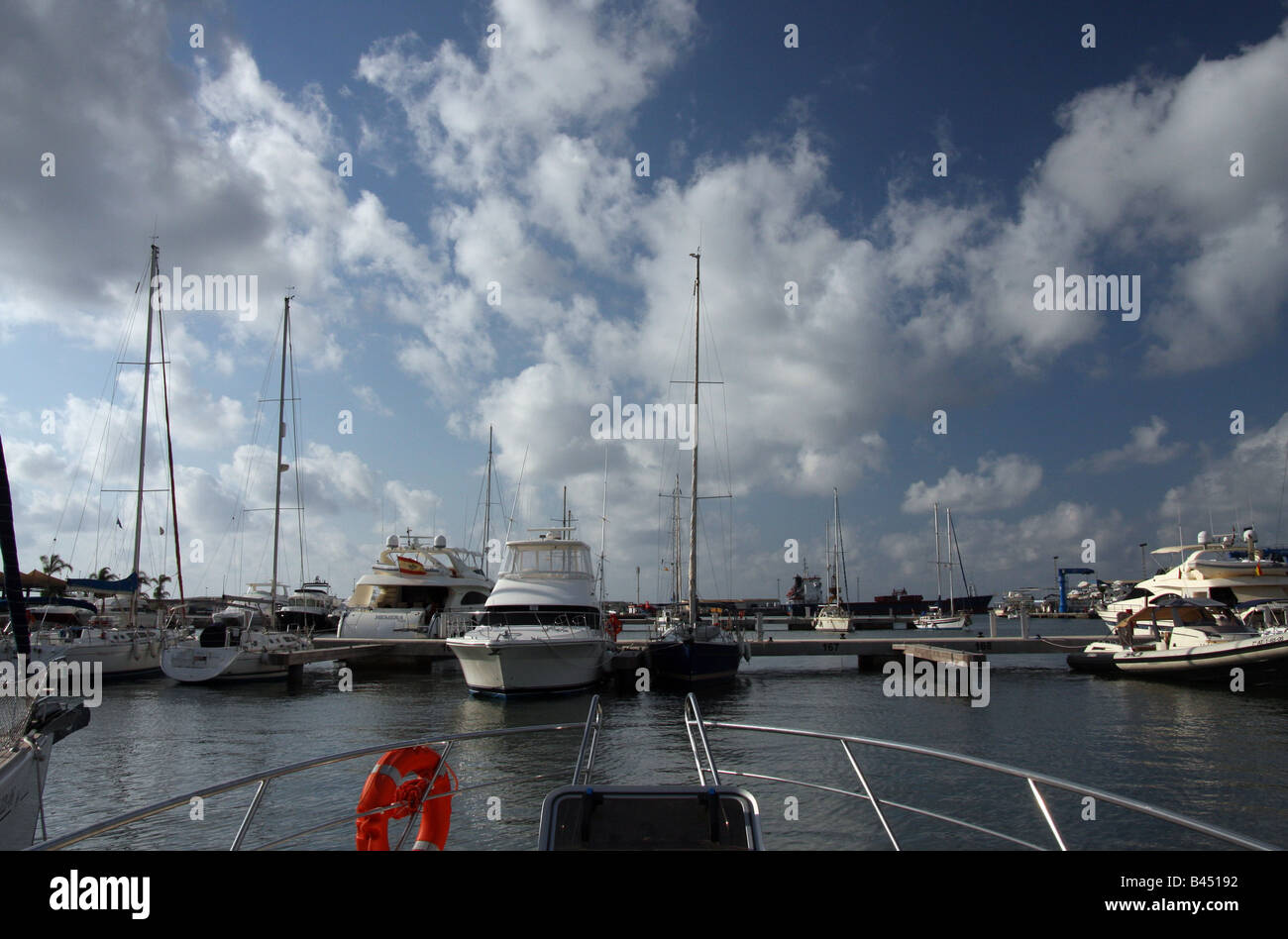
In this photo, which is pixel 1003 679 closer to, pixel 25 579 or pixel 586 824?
pixel 586 824

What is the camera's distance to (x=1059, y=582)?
11431 centimetres

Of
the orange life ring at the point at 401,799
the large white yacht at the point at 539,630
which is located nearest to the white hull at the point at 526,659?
the large white yacht at the point at 539,630

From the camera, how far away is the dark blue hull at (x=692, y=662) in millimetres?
28188

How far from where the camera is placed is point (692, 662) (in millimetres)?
28188

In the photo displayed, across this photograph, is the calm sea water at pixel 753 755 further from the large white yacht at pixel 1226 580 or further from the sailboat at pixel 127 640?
the large white yacht at pixel 1226 580

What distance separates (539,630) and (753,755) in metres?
10.7

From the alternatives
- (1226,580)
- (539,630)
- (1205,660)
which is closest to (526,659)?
(539,630)

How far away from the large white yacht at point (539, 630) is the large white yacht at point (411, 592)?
13313mm

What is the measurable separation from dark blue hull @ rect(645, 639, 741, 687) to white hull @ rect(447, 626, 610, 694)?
3934 millimetres

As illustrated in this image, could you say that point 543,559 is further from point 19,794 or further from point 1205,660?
point 1205,660

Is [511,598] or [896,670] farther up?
[511,598]
